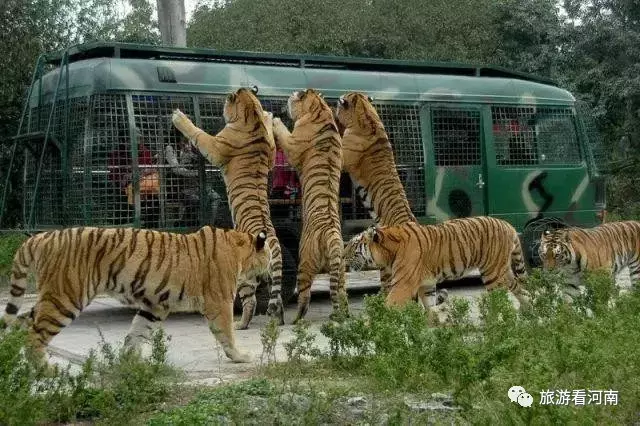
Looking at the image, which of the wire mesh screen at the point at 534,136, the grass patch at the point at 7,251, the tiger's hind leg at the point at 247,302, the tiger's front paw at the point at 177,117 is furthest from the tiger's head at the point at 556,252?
the grass patch at the point at 7,251

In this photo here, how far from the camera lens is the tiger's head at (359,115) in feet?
35.0

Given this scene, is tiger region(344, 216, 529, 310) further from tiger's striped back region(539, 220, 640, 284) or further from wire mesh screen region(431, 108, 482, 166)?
wire mesh screen region(431, 108, 482, 166)

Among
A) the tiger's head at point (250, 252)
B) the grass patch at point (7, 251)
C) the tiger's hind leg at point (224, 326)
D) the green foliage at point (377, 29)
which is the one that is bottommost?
the tiger's hind leg at point (224, 326)

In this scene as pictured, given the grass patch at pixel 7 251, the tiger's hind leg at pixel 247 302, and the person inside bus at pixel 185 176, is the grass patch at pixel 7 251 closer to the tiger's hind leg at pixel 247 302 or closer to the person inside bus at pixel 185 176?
the person inside bus at pixel 185 176

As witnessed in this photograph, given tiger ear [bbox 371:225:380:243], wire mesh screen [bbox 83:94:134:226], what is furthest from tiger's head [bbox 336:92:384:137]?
wire mesh screen [bbox 83:94:134:226]

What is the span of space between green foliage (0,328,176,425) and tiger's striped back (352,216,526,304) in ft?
11.4

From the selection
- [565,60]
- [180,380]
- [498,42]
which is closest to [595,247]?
[180,380]

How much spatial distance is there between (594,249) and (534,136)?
2.83 m

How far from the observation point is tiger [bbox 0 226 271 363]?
23.2 feet

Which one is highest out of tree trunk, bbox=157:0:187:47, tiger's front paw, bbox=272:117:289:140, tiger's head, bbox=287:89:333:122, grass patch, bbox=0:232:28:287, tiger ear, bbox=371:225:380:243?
tree trunk, bbox=157:0:187:47

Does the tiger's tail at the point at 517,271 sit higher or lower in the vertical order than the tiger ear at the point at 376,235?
lower

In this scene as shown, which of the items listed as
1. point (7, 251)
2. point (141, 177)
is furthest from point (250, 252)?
point (7, 251)

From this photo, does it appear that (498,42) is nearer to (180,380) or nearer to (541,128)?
(541,128)

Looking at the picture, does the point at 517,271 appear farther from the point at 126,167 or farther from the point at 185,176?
the point at 126,167
